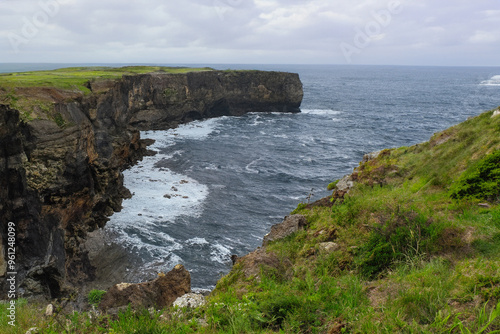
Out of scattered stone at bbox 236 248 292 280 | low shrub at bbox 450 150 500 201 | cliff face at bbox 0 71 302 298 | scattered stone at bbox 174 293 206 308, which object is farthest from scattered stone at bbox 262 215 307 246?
cliff face at bbox 0 71 302 298

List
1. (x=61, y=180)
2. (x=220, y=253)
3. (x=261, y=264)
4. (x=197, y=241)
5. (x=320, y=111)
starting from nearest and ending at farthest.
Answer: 1. (x=261, y=264)
2. (x=61, y=180)
3. (x=220, y=253)
4. (x=197, y=241)
5. (x=320, y=111)

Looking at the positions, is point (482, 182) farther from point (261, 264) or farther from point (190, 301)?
point (190, 301)

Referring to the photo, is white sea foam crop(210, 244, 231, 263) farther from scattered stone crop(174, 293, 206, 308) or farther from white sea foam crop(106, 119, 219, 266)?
scattered stone crop(174, 293, 206, 308)

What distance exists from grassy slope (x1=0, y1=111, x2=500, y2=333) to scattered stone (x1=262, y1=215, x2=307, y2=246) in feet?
1.17

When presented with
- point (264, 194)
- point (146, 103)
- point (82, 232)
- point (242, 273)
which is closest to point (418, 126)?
point (264, 194)

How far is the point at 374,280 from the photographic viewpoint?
7539mm

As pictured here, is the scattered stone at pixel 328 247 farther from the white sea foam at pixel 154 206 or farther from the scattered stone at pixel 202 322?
the white sea foam at pixel 154 206

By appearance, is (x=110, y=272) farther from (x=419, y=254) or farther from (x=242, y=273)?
(x=419, y=254)

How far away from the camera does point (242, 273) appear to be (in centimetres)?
948

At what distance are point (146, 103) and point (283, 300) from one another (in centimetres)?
5586

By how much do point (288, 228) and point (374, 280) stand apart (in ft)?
15.7

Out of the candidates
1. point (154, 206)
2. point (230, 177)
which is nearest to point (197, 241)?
point (154, 206)

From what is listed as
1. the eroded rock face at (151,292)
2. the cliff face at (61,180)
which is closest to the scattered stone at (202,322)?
the eroded rock face at (151,292)

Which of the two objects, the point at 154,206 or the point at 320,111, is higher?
the point at 320,111
